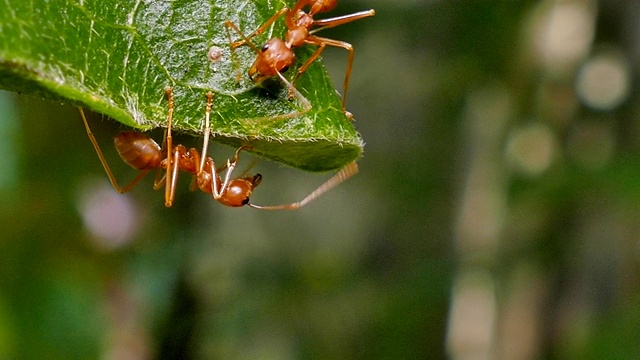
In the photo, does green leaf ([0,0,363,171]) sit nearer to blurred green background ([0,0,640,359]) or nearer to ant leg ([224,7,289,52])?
ant leg ([224,7,289,52])

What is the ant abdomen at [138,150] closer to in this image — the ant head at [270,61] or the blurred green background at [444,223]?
the ant head at [270,61]

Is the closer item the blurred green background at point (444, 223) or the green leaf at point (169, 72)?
the green leaf at point (169, 72)

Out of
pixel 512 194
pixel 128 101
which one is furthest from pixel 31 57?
pixel 512 194

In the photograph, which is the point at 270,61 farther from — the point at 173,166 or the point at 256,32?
the point at 173,166

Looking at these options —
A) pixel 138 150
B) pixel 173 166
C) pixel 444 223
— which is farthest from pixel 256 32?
pixel 444 223

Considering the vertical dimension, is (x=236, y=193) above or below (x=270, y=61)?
below

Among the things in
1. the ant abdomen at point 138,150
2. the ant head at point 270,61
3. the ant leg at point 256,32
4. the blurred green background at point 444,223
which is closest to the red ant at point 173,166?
the ant abdomen at point 138,150

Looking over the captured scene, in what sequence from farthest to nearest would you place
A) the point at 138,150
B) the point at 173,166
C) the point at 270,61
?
the point at 173,166 → the point at 138,150 → the point at 270,61
